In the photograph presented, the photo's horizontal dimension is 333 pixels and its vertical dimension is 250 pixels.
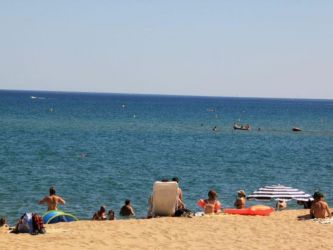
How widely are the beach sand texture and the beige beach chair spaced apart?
60 cm

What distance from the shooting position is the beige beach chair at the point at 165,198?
699 inches

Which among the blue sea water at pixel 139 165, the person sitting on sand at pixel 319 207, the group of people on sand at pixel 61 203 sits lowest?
the blue sea water at pixel 139 165

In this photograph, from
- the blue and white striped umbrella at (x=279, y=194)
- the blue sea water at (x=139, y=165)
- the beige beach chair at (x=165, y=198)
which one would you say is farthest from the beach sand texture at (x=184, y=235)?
the blue sea water at (x=139, y=165)

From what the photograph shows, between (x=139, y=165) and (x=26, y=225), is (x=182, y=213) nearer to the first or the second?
(x=26, y=225)

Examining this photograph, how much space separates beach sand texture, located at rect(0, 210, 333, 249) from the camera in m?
14.3

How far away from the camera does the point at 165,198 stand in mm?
17859

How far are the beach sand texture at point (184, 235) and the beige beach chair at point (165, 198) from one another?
602 mm

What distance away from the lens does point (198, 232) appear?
→ 621 inches

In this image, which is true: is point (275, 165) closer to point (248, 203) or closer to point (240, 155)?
point (240, 155)

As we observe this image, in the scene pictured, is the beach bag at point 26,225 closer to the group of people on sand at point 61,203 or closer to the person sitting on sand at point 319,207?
the group of people on sand at point 61,203

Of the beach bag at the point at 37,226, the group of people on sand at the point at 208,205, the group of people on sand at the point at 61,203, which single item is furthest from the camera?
the group of people on sand at the point at 61,203

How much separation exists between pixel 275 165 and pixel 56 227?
2809cm

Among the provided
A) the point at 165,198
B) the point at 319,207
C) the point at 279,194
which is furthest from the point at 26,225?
the point at 279,194

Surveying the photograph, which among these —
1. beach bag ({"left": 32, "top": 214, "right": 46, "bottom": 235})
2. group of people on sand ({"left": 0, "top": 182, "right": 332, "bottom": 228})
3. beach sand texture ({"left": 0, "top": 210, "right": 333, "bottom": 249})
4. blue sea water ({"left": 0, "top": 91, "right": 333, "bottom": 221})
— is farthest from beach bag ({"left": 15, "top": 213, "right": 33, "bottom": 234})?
blue sea water ({"left": 0, "top": 91, "right": 333, "bottom": 221})
